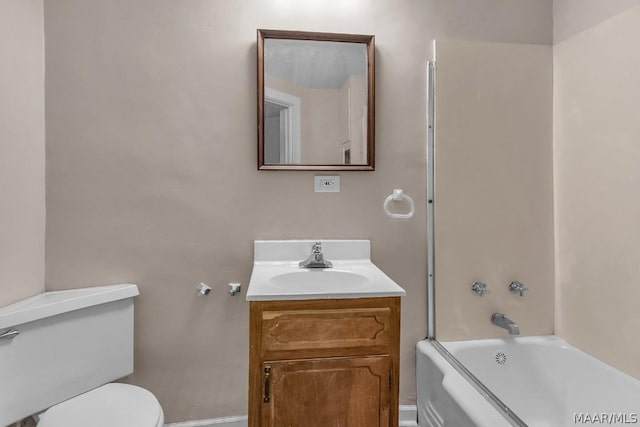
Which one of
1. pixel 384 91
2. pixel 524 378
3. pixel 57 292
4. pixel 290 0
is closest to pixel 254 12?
pixel 290 0

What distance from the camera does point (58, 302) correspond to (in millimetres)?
1361

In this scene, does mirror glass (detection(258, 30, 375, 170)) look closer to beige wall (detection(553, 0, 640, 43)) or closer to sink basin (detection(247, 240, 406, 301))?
sink basin (detection(247, 240, 406, 301))

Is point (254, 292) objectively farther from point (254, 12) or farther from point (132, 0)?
point (132, 0)

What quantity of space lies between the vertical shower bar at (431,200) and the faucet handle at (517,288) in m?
0.42

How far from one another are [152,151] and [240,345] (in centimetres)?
101

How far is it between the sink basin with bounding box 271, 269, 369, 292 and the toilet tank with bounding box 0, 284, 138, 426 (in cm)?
70

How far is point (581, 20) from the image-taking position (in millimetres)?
1694

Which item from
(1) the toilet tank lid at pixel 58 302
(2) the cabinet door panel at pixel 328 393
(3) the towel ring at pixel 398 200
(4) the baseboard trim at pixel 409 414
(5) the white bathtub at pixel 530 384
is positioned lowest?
Answer: (4) the baseboard trim at pixel 409 414

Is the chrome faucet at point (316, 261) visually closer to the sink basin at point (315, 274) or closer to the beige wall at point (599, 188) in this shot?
the sink basin at point (315, 274)

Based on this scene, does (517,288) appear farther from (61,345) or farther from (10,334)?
(10,334)

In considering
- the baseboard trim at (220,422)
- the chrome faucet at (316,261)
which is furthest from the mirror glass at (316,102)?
the baseboard trim at (220,422)

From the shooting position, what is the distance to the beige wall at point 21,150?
135 centimetres

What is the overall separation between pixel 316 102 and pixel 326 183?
39 cm

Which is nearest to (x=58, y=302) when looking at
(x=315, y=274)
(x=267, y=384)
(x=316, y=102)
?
(x=267, y=384)
